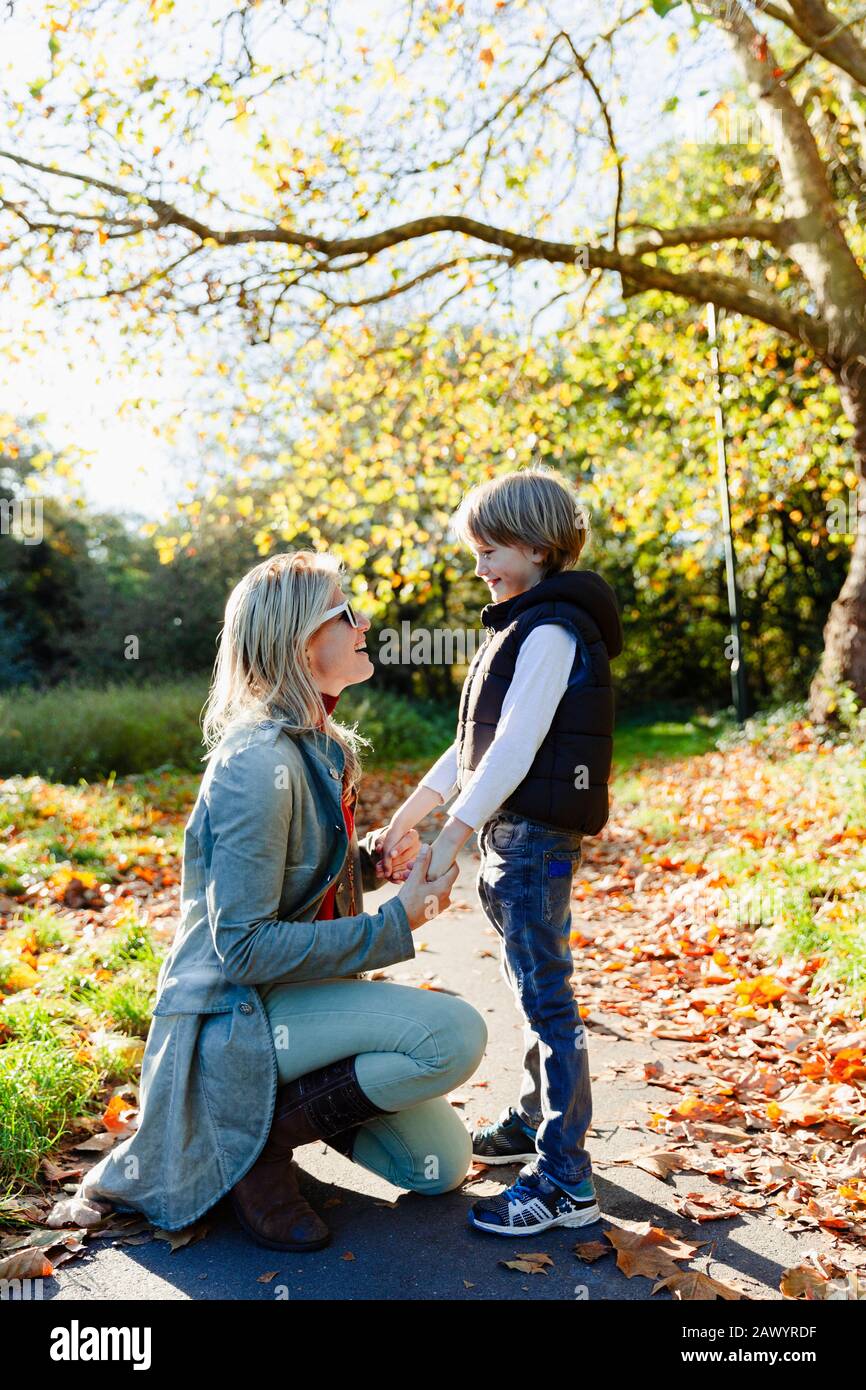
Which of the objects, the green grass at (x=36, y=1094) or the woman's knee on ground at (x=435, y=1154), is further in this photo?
the green grass at (x=36, y=1094)

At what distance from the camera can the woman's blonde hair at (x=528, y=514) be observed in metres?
3.06

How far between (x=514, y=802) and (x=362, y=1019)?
699 mm

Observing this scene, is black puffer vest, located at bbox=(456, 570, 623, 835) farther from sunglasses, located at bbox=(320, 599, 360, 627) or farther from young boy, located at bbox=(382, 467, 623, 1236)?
sunglasses, located at bbox=(320, 599, 360, 627)

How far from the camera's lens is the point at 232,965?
272cm

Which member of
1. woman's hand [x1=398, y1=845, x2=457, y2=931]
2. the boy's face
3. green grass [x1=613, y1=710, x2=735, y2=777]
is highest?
the boy's face

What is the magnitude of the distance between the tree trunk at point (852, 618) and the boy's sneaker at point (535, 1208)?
A: 806cm

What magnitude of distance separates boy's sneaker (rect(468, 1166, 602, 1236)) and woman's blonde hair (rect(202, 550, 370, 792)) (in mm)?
1376

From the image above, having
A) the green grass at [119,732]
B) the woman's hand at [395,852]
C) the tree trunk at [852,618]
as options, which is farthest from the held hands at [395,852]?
the tree trunk at [852,618]

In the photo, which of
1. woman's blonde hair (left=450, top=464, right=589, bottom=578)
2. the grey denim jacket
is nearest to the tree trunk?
woman's blonde hair (left=450, top=464, right=589, bottom=578)

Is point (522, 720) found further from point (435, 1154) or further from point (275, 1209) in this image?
point (275, 1209)

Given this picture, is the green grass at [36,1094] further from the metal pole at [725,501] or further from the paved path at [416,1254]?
the metal pole at [725,501]

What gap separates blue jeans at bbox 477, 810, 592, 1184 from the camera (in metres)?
2.93

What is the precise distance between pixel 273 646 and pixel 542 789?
832 mm

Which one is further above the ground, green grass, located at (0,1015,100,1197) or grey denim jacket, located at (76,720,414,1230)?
grey denim jacket, located at (76,720,414,1230)
